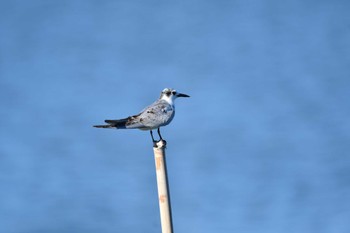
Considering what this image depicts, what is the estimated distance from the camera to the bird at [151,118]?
18594 millimetres

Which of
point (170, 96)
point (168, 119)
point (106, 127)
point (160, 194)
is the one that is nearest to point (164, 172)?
point (160, 194)

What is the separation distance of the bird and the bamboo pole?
2586mm

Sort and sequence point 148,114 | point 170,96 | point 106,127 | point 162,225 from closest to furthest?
point 162,225, point 106,127, point 148,114, point 170,96

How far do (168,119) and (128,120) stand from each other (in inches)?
64.1

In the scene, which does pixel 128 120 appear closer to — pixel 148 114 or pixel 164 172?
pixel 148 114

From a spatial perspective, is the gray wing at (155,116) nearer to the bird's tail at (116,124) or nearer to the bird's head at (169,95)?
the bird's tail at (116,124)

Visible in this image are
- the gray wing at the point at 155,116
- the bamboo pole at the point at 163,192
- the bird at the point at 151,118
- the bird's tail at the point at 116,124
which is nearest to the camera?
the bamboo pole at the point at 163,192

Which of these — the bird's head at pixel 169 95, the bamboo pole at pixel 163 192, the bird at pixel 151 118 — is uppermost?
the bird's head at pixel 169 95

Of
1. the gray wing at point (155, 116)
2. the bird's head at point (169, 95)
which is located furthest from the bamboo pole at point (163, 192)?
the bird's head at point (169, 95)

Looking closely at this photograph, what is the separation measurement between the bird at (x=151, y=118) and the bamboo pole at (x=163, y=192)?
2586 millimetres

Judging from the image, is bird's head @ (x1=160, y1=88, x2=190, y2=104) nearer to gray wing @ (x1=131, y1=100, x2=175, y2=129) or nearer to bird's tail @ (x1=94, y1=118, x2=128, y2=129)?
gray wing @ (x1=131, y1=100, x2=175, y2=129)

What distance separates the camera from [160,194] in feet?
52.4

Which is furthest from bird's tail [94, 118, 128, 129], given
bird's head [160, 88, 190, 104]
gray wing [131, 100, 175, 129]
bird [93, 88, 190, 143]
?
bird's head [160, 88, 190, 104]

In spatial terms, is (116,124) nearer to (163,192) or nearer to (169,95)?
(163,192)
